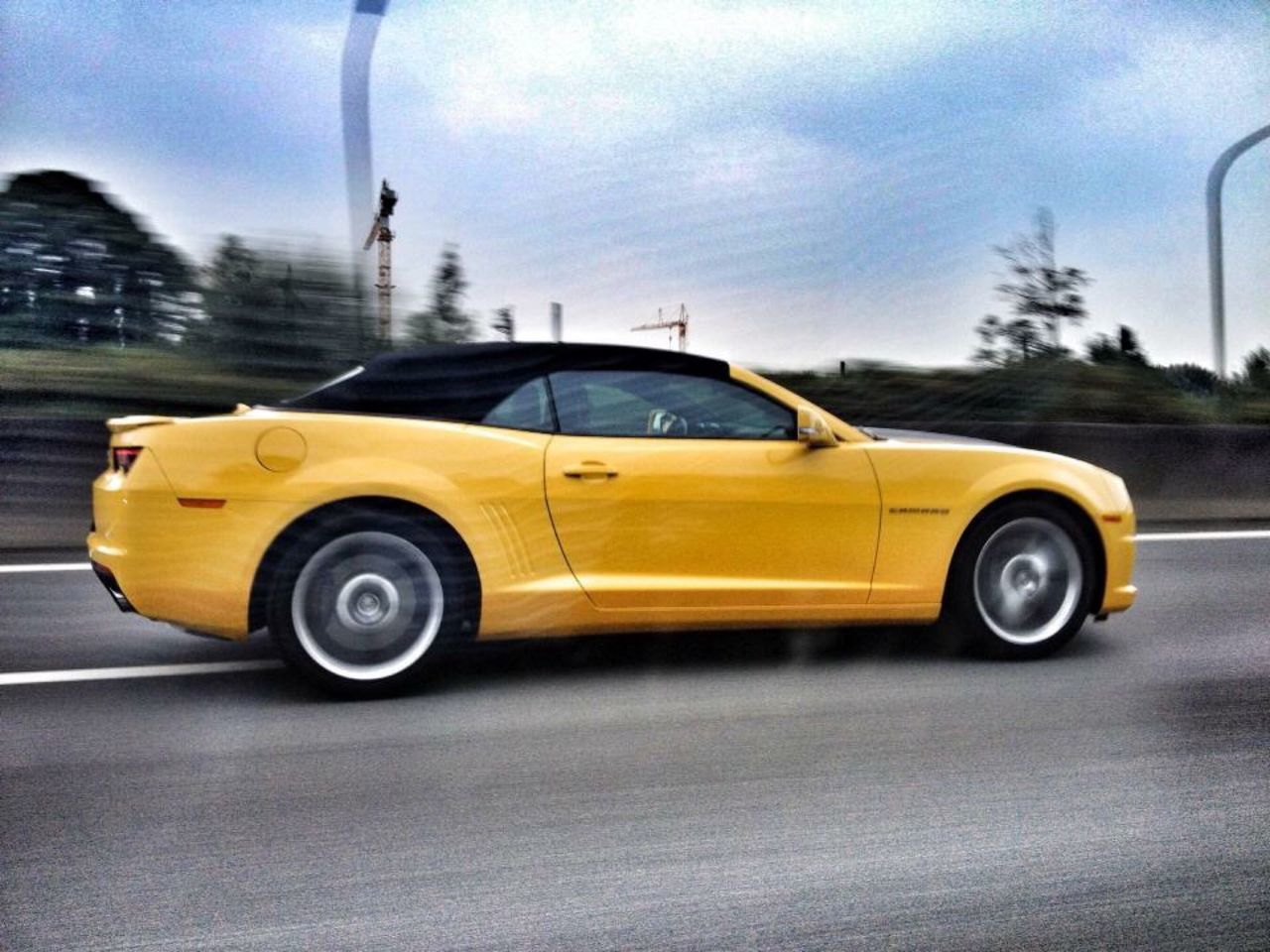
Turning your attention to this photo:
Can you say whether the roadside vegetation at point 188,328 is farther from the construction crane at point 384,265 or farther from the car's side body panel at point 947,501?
the car's side body panel at point 947,501

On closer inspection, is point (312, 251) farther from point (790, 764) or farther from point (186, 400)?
point (790, 764)

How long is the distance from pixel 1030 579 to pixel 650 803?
8.34ft

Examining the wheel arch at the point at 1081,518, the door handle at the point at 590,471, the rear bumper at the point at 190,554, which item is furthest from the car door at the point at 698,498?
the rear bumper at the point at 190,554

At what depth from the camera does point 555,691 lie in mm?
4758

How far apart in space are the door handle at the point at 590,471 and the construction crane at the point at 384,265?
6240 millimetres

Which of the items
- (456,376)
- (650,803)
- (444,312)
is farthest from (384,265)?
(650,803)

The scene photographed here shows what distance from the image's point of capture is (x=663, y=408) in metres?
5.00

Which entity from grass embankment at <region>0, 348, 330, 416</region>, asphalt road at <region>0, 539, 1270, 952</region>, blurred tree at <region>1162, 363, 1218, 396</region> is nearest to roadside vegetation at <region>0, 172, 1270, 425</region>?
grass embankment at <region>0, 348, 330, 416</region>

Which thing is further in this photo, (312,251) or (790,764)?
(312,251)

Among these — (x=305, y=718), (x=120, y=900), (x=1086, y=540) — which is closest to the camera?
(x=120, y=900)

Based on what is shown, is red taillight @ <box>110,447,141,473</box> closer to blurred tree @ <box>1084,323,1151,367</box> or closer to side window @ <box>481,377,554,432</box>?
side window @ <box>481,377,554,432</box>

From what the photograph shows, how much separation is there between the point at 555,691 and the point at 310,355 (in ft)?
20.6

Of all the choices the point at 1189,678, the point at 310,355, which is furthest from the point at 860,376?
the point at 1189,678

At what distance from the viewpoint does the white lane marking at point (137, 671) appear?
16.0 feet
